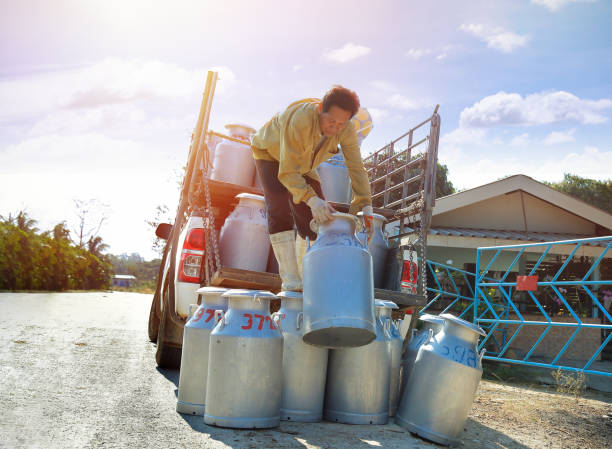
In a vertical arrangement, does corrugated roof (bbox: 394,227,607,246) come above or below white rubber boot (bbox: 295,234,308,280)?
above

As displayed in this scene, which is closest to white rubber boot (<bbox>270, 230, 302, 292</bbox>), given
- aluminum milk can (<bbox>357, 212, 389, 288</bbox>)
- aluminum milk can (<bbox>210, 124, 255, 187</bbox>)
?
aluminum milk can (<bbox>357, 212, 389, 288</bbox>)

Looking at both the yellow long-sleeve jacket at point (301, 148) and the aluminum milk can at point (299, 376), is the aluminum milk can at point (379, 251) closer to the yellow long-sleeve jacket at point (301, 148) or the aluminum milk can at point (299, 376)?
the yellow long-sleeve jacket at point (301, 148)

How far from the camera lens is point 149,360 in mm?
5504

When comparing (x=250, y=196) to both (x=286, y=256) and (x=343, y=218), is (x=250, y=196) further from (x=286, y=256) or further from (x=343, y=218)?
(x=343, y=218)

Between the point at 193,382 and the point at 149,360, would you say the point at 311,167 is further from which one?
the point at 149,360

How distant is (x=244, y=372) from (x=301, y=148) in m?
1.52

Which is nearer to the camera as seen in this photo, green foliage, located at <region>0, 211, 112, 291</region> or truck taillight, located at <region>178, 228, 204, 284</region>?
truck taillight, located at <region>178, 228, 204, 284</region>

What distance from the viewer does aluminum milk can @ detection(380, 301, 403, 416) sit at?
3516 mm

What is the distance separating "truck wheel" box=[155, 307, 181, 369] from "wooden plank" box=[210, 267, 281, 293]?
1145 mm

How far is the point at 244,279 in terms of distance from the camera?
12.1 feet

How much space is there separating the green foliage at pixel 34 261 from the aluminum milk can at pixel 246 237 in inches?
682

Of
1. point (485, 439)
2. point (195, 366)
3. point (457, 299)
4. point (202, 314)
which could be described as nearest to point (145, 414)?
point (195, 366)

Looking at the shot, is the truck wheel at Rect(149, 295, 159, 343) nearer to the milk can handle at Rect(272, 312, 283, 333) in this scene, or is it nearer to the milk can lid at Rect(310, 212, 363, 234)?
the milk can handle at Rect(272, 312, 283, 333)

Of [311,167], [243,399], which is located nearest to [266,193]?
[311,167]
